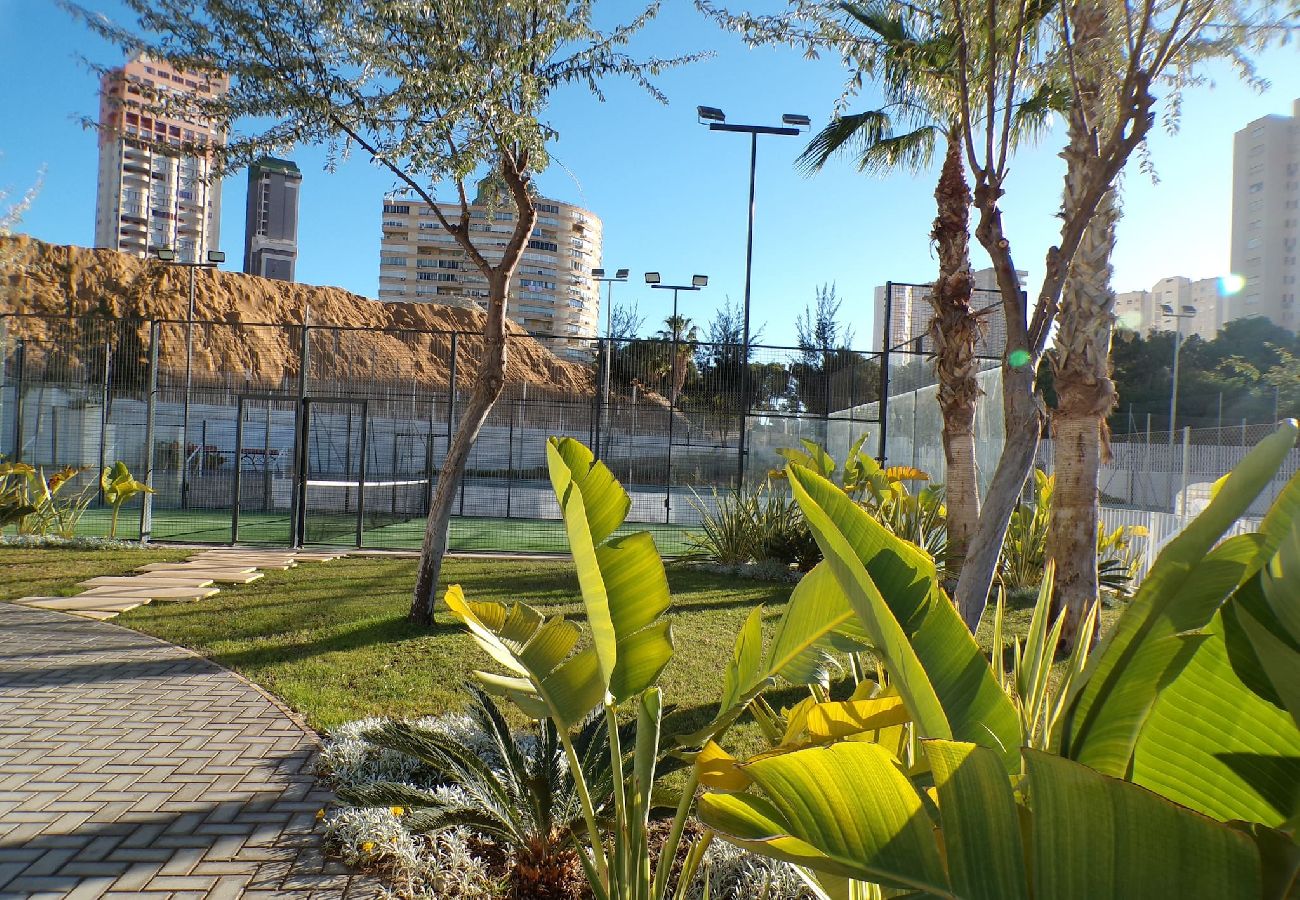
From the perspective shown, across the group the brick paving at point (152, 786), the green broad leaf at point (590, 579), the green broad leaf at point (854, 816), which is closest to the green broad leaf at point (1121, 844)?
the green broad leaf at point (854, 816)

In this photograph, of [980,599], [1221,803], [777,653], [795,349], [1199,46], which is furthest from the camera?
[795,349]

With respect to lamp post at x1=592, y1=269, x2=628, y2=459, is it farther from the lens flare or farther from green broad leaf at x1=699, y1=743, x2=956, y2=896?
the lens flare

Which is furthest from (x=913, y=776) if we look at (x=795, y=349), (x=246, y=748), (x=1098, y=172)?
(x=795, y=349)

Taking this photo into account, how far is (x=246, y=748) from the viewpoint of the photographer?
4.09 meters

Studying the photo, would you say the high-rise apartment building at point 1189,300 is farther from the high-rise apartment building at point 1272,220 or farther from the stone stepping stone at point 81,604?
the stone stepping stone at point 81,604

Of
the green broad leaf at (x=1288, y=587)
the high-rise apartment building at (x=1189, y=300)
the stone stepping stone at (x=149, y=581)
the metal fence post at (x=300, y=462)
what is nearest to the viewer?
the green broad leaf at (x=1288, y=587)

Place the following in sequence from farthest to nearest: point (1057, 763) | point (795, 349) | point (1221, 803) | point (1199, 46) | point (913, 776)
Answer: point (795, 349), point (1199, 46), point (913, 776), point (1221, 803), point (1057, 763)

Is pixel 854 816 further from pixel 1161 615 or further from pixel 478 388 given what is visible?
pixel 478 388

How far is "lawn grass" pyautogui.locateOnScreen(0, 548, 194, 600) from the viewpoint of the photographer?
814 centimetres

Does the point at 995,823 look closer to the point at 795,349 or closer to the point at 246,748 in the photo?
the point at 246,748

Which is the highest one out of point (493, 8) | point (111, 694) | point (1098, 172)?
point (493, 8)

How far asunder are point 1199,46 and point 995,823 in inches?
170

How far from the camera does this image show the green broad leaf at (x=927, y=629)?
4.33 ft

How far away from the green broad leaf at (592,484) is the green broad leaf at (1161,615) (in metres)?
1.04
